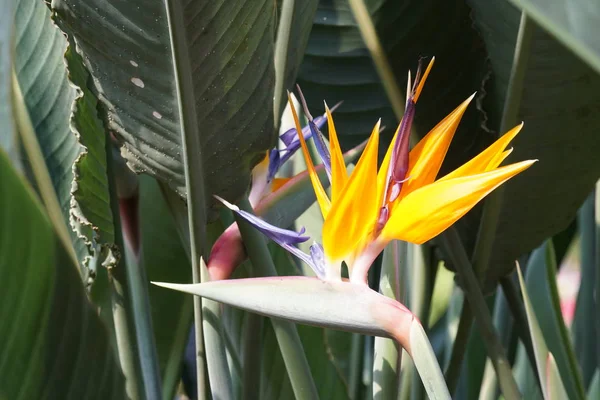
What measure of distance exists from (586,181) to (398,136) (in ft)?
1.05

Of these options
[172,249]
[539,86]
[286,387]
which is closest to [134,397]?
[286,387]

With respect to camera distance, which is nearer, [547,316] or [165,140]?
[165,140]

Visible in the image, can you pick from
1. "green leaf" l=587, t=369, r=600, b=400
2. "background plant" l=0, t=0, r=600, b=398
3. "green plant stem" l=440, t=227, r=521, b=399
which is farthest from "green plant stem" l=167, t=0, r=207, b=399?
"green leaf" l=587, t=369, r=600, b=400

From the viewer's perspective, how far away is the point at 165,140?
50 centimetres

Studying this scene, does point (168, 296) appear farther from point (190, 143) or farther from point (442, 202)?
point (442, 202)

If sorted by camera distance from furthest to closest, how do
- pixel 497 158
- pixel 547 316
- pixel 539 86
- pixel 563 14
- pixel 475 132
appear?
1. pixel 547 316
2. pixel 475 132
3. pixel 539 86
4. pixel 497 158
5. pixel 563 14

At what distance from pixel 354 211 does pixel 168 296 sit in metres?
0.59

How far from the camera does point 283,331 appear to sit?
0.50 m

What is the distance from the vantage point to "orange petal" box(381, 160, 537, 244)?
0.37 metres

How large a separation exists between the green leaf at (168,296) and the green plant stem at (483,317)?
43cm

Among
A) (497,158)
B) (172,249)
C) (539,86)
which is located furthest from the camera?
(172,249)

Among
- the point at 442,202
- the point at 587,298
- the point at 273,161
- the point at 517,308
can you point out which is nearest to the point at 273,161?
the point at 273,161

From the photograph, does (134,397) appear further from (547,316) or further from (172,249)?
(547,316)

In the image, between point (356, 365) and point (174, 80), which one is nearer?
point (174, 80)
